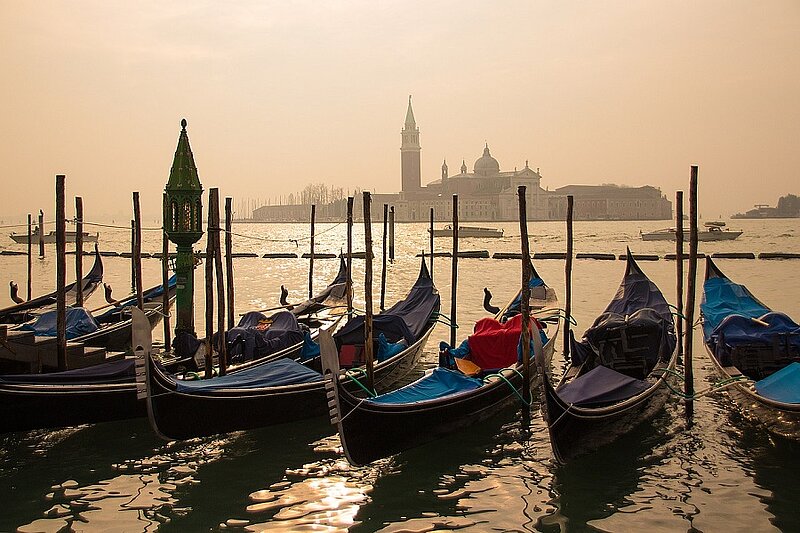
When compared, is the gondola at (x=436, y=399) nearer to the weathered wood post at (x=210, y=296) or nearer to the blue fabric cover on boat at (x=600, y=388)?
the blue fabric cover on boat at (x=600, y=388)

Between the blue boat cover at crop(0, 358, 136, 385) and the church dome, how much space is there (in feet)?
329

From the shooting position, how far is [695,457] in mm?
5277

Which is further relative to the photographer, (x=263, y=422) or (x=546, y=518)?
(x=263, y=422)

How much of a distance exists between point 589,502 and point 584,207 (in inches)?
3858

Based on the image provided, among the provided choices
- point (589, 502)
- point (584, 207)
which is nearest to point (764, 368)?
point (589, 502)

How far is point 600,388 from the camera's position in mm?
Answer: 5410

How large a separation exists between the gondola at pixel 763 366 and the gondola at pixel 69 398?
4.10m

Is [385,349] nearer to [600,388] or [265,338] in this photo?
[265,338]

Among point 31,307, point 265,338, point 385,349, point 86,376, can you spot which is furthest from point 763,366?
point 31,307

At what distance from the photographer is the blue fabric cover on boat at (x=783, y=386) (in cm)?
512

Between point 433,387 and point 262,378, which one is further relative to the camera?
point 262,378

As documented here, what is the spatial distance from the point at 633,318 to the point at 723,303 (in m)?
1.93

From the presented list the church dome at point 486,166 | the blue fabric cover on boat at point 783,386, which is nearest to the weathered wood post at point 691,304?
the blue fabric cover on boat at point 783,386

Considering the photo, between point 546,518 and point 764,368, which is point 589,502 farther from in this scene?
point 764,368
